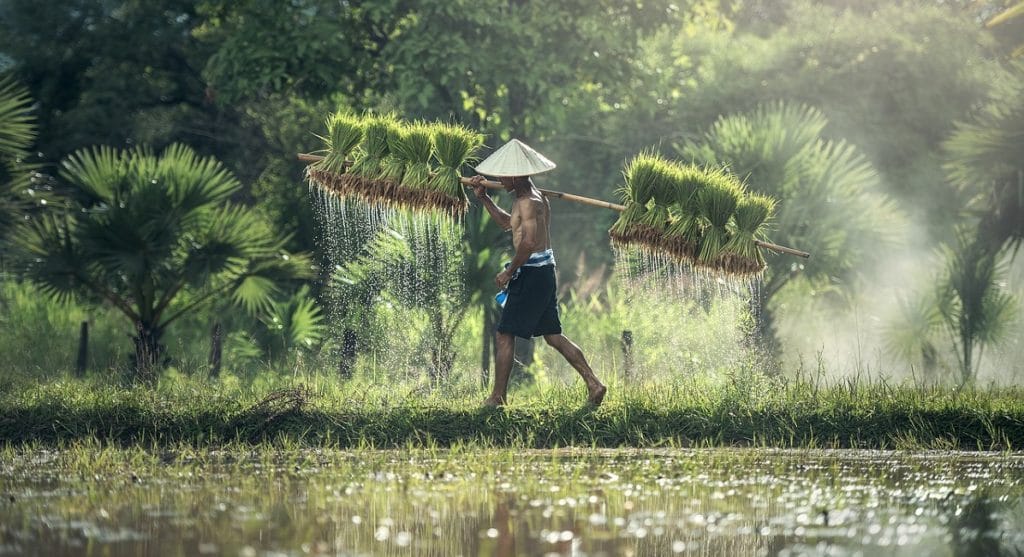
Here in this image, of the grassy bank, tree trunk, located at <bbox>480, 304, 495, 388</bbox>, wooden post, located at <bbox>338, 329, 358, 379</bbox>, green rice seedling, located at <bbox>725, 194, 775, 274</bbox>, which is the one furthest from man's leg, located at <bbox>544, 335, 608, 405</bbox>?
tree trunk, located at <bbox>480, 304, 495, 388</bbox>

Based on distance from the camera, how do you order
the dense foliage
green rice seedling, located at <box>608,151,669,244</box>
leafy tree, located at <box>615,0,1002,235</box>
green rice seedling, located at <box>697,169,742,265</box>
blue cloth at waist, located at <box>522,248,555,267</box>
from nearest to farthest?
blue cloth at waist, located at <box>522,248,555,267</box>
green rice seedling, located at <box>697,169,742,265</box>
green rice seedling, located at <box>608,151,669,244</box>
the dense foliage
leafy tree, located at <box>615,0,1002,235</box>

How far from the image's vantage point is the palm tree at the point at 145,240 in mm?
15406

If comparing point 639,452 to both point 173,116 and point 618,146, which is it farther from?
point 618,146

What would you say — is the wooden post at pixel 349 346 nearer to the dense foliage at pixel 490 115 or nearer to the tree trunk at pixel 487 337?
the dense foliage at pixel 490 115

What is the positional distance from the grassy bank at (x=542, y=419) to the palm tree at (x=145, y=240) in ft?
10.8

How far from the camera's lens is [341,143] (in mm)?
12562

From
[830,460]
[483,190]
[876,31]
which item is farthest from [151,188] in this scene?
[876,31]

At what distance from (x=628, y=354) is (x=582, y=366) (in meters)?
3.14

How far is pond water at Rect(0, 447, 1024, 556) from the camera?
23.5ft

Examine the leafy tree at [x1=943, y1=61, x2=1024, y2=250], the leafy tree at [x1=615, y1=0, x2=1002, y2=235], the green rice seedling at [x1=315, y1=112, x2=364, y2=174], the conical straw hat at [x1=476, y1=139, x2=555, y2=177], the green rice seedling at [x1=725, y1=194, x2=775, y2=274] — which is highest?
the leafy tree at [x1=615, y1=0, x2=1002, y2=235]

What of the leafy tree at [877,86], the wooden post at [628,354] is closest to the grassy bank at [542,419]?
the wooden post at [628,354]

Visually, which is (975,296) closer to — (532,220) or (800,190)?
(800,190)

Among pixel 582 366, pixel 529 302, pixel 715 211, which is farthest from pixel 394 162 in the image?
pixel 715 211

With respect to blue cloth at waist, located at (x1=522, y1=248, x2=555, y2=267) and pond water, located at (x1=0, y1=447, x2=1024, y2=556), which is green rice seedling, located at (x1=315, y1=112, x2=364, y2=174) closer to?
blue cloth at waist, located at (x1=522, y1=248, x2=555, y2=267)
